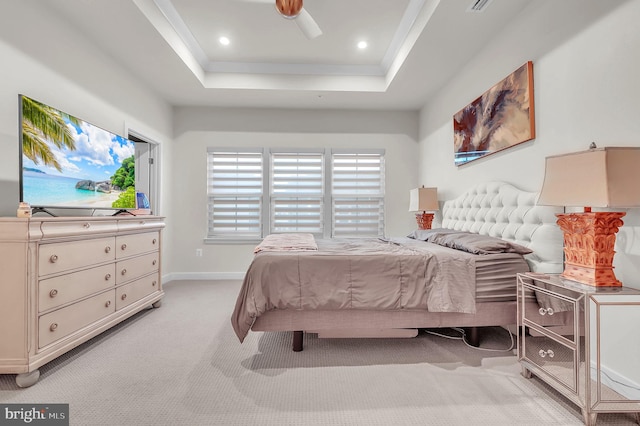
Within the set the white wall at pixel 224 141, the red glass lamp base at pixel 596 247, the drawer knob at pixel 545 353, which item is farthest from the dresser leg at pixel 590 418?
the white wall at pixel 224 141

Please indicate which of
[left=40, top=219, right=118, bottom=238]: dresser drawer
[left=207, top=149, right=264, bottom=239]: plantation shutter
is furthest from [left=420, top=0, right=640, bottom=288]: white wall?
[left=40, top=219, right=118, bottom=238]: dresser drawer

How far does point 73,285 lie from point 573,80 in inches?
146

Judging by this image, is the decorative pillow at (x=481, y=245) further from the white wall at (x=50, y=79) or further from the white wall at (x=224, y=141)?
the white wall at (x=50, y=79)

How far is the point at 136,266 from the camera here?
2773 mm

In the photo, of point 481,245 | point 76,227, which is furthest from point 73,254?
point 481,245

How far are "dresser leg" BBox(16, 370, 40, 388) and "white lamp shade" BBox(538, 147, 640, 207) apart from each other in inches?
124

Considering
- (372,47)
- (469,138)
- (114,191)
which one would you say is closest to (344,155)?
(372,47)

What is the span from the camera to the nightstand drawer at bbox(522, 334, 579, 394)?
4.83ft

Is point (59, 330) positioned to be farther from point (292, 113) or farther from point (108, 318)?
point (292, 113)

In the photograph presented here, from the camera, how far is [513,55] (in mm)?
2545

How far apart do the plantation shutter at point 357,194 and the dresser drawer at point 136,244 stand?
2541 millimetres

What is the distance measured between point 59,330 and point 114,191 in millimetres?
1381

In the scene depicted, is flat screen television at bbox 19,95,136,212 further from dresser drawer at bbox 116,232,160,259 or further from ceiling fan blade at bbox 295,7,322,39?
ceiling fan blade at bbox 295,7,322,39

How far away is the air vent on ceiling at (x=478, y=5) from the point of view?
2.34m
